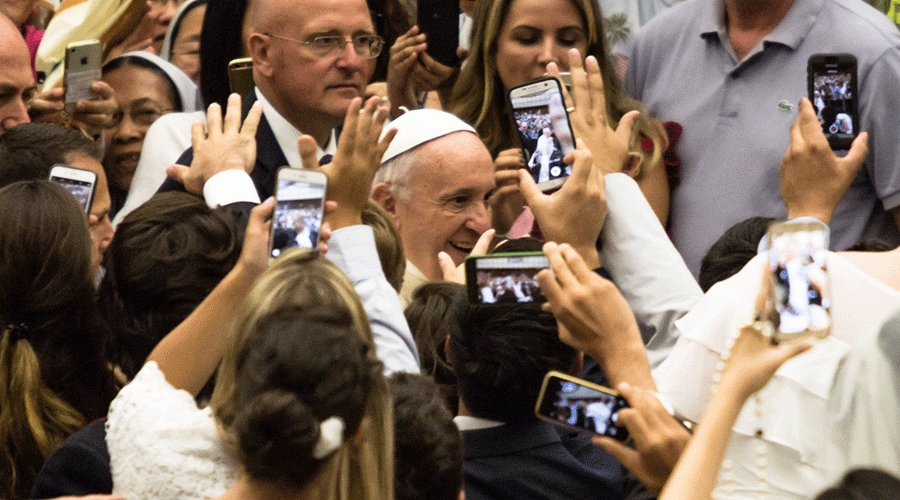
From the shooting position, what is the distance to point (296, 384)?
1.76 meters

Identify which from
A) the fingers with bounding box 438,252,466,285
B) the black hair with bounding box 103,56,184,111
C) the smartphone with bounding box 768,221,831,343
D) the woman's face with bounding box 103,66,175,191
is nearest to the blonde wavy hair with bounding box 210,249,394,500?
the smartphone with bounding box 768,221,831,343

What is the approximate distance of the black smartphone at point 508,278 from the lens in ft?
8.20

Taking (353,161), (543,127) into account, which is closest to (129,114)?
(543,127)

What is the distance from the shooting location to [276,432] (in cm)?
172

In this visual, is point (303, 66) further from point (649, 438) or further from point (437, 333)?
point (649, 438)

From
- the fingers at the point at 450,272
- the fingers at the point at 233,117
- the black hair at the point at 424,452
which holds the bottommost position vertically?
the fingers at the point at 450,272

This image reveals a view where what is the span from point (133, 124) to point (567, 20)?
1.77 m

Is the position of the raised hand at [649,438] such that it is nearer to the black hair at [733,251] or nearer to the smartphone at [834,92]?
the black hair at [733,251]

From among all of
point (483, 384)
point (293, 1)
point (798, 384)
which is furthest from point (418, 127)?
point (798, 384)

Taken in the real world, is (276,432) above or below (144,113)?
above

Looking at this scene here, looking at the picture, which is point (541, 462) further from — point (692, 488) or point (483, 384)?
point (692, 488)

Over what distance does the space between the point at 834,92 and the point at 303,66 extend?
1597 millimetres

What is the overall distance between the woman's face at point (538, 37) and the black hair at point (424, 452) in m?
2.09

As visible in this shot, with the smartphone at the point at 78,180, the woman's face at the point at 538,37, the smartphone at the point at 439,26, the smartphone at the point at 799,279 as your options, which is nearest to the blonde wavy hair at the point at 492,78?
the woman's face at the point at 538,37
